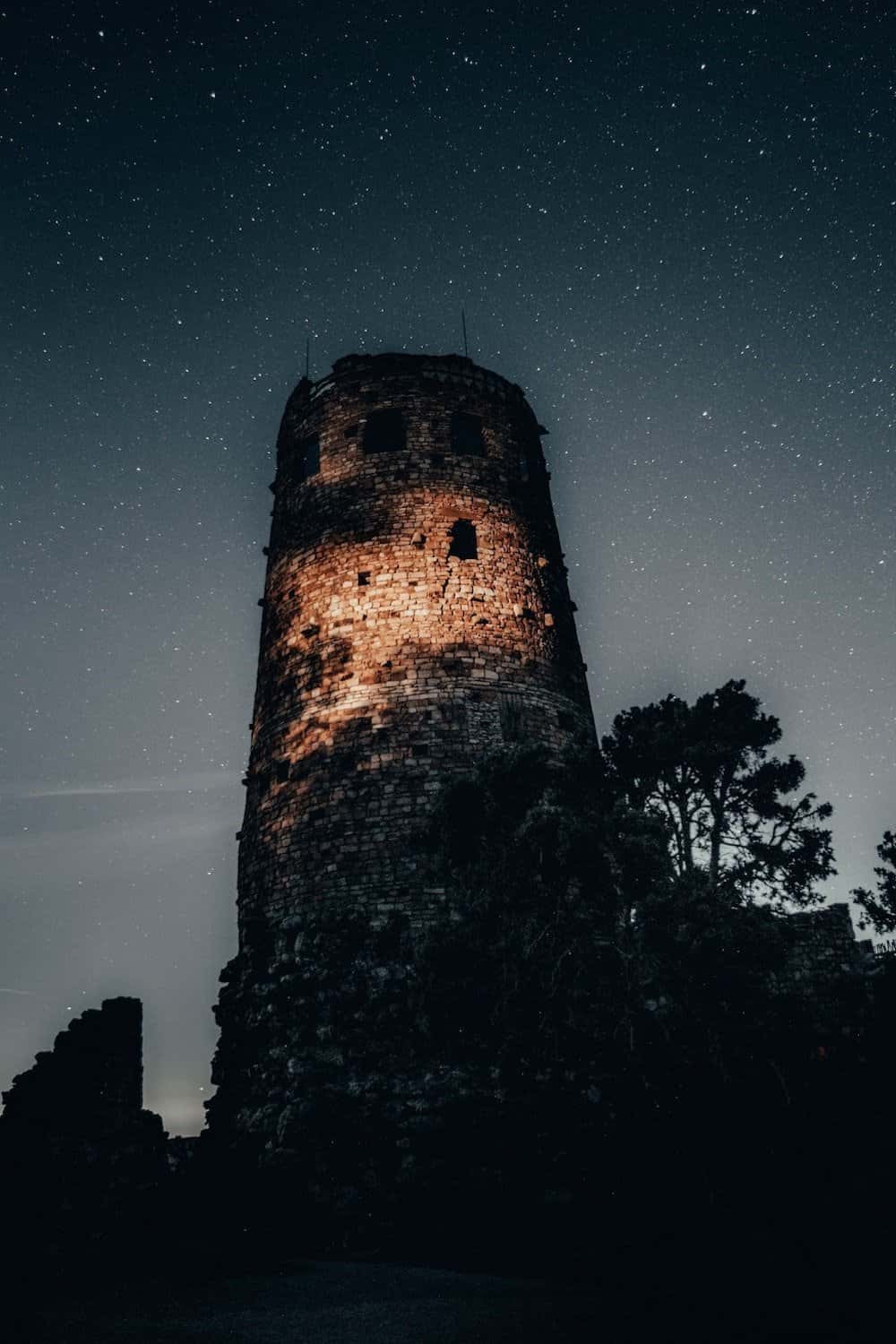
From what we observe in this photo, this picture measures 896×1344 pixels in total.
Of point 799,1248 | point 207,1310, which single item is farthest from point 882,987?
point 207,1310

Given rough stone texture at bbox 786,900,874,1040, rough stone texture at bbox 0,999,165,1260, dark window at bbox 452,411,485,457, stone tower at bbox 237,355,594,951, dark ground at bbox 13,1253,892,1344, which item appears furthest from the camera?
dark window at bbox 452,411,485,457

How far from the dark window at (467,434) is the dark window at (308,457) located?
10.1 ft

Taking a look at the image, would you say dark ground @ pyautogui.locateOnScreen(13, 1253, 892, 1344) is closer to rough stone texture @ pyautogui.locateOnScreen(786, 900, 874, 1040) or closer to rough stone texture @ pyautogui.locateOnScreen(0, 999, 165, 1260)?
rough stone texture @ pyautogui.locateOnScreen(0, 999, 165, 1260)

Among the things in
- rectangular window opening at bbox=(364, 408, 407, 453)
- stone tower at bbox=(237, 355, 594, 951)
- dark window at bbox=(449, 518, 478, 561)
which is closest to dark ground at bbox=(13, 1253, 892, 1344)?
stone tower at bbox=(237, 355, 594, 951)

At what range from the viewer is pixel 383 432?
1938 centimetres

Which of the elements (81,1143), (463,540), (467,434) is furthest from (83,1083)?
(467,434)

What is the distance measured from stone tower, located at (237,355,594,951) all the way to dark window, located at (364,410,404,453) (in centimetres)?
4

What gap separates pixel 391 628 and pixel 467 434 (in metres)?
5.46

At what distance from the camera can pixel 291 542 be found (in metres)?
19.1

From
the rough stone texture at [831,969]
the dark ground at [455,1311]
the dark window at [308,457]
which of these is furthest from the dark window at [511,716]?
the dark ground at [455,1311]

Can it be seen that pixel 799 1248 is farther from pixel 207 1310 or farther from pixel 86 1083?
pixel 86 1083

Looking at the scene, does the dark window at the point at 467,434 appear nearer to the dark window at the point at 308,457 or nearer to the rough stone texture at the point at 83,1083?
the dark window at the point at 308,457

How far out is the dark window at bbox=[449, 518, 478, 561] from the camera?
18031 mm

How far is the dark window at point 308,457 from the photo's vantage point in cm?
1977
